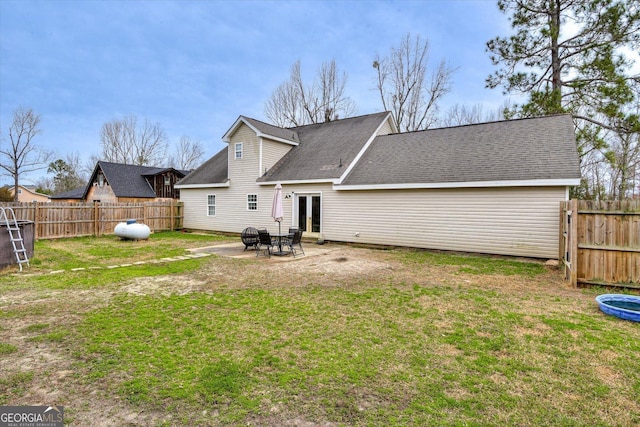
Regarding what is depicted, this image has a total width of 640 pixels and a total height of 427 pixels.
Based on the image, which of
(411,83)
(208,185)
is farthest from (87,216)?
(411,83)

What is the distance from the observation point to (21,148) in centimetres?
3159

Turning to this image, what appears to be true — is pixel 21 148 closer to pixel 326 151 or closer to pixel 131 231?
pixel 131 231

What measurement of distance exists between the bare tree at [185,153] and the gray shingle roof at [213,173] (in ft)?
76.0

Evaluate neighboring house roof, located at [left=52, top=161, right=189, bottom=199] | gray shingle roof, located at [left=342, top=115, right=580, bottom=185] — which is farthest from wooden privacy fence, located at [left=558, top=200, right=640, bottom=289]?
neighboring house roof, located at [left=52, top=161, right=189, bottom=199]

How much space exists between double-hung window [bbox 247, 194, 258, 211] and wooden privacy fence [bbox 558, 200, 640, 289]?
12.2 metres

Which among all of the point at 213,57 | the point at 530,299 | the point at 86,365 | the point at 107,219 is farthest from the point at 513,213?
the point at 213,57

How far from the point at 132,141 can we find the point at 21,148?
32.0 feet

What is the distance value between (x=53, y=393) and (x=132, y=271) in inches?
214

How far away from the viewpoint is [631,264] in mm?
5758

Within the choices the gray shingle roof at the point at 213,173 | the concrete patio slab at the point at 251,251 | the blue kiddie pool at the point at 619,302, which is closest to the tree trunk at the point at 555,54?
the concrete patio slab at the point at 251,251

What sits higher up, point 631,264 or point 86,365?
point 631,264

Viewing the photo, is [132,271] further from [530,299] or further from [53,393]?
[530,299]

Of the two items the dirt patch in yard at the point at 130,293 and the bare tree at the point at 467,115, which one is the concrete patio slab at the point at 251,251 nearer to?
the dirt patch in yard at the point at 130,293

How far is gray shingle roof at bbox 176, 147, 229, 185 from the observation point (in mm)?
17266
